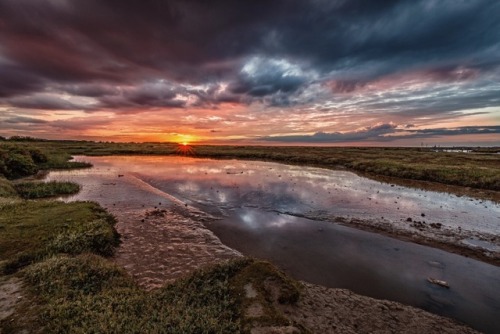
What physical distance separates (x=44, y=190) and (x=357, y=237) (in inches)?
1095

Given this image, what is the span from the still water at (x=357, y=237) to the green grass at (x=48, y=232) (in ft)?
19.4

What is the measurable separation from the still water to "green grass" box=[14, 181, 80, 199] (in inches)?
58.7

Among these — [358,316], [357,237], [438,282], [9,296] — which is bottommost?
[357,237]

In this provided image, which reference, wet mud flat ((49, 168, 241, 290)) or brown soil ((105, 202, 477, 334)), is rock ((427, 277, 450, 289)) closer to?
brown soil ((105, 202, 477, 334))

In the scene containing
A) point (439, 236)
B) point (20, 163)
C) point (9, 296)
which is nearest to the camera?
point (9, 296)

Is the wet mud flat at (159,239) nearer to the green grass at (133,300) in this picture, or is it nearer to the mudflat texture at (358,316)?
the green grass at (133,300)

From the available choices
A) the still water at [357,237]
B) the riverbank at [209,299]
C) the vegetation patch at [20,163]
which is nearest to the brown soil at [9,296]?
the riverbank at [209,299]

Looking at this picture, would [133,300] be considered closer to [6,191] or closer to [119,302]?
[119,302]

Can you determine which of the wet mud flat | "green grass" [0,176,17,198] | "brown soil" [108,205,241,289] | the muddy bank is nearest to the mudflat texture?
the wet mud flat

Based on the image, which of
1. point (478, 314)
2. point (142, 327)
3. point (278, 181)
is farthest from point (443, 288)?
point (278, 181)

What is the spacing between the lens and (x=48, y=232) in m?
12.6

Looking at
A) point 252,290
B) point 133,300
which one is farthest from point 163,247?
point 252,290

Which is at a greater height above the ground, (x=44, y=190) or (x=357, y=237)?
(x=44, y=190)

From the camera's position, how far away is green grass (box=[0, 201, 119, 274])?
33.9 feet
